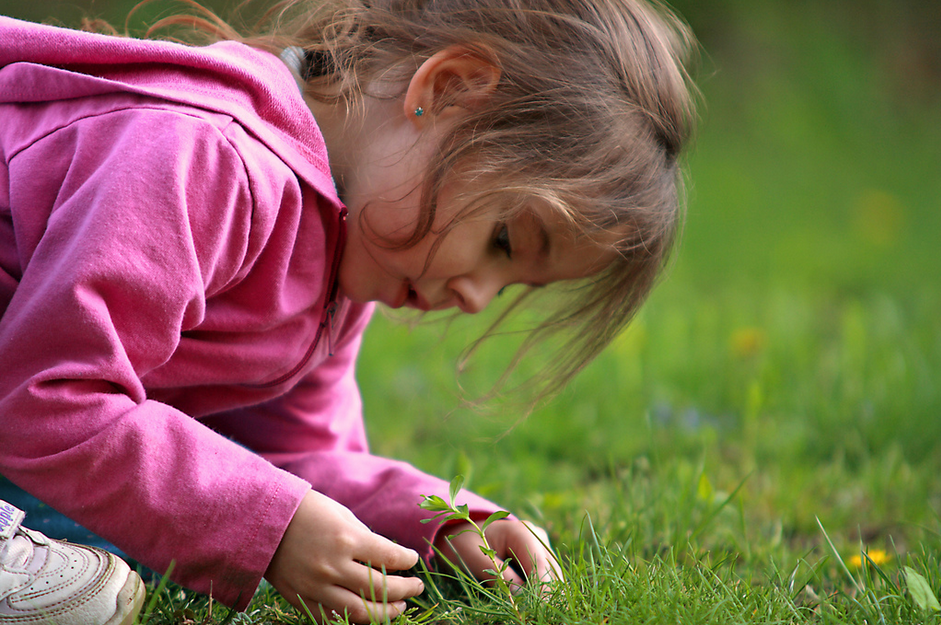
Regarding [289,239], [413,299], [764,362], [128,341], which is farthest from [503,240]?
[764,362]

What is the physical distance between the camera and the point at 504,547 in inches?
54.9

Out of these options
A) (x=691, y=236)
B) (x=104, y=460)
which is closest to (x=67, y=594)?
(x=104, y=460)

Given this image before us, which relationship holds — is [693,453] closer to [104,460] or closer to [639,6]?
[639,6]

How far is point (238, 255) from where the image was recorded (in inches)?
47.3

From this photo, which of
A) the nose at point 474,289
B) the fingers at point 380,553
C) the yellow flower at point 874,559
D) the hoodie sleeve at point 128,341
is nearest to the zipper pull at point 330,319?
the nose at point 474,289

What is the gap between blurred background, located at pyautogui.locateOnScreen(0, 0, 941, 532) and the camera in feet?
6.48

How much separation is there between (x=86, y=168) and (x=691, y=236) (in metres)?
3.67

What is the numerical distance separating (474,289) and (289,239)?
0.32 m

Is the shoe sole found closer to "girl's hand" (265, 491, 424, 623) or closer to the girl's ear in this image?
"girl's hand" (265, 491, 424, 623)

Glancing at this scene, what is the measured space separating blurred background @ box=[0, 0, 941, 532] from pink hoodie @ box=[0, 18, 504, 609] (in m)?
0.63

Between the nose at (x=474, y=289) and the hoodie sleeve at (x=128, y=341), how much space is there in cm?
39

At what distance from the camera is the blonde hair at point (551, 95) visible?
4.42 feet

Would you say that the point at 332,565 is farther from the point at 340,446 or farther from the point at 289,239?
the point at 340,446

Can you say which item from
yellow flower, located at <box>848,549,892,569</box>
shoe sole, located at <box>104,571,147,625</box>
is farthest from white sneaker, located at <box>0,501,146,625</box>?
yellow flower, located at <box>848,549,892,569</box>
